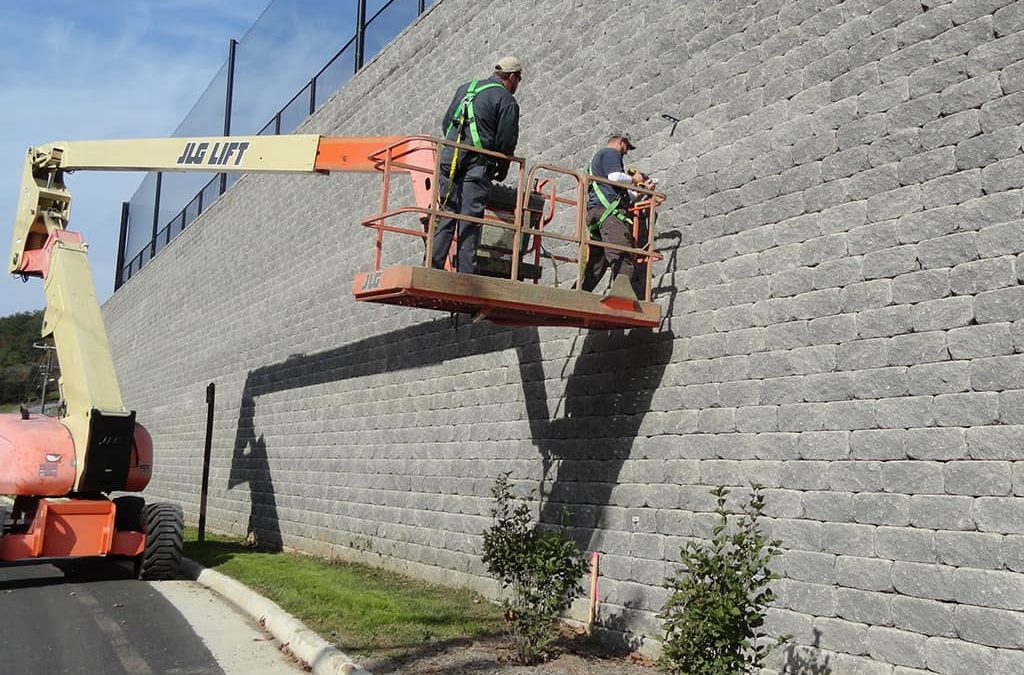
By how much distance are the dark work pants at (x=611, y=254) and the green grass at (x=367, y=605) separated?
328 cm

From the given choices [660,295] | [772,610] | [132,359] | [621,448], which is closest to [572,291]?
[660,295]

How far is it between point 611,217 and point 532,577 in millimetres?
3057

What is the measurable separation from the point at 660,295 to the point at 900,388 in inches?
101

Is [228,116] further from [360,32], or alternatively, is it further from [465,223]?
[465,223]

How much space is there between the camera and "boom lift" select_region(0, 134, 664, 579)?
736 cm

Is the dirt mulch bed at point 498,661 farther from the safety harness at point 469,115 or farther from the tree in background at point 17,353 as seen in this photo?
the tree in background at point 17,353

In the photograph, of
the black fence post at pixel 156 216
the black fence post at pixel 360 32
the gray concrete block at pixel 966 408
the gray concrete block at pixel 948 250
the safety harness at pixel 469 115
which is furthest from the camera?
the black fence post at pixel 156 216

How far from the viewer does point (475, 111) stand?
24.2ft

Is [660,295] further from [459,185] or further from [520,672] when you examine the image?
[520,672]

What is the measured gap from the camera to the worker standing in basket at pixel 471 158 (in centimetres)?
720

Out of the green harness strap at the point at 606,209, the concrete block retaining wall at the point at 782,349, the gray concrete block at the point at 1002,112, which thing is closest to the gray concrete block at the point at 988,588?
the concrete block retaining wall at the point at 782,349

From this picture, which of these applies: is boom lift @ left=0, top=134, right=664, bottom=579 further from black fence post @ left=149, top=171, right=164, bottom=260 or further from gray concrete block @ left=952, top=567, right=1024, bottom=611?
black fence post @ left=149, top=171, right=164, bottom=260

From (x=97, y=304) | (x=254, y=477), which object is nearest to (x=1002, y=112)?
(x=97, y=304)

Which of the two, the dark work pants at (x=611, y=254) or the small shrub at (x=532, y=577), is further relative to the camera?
the dark work pants at (x=611, y=254)
